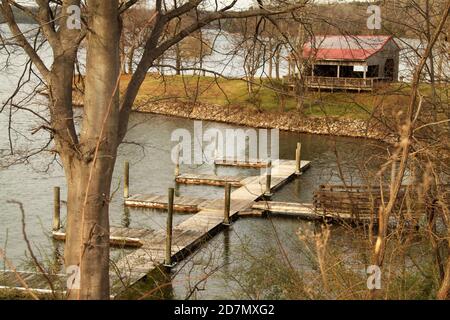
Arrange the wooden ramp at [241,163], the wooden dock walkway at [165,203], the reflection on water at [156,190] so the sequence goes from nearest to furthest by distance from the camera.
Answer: the reflection on water at [156,190] < the wooden dock walkway at [165,203] < the wooden ramp at [241,163]

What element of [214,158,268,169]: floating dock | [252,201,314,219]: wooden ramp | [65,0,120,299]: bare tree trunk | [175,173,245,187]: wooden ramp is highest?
[65,0,120,299]: bare tree trunk

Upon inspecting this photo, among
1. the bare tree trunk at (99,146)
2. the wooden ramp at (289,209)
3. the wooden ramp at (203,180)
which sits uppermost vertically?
the bare tree trunk at (99,146)

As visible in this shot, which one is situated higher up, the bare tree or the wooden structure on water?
the bare tree

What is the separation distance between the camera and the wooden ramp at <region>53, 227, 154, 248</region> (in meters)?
16.9

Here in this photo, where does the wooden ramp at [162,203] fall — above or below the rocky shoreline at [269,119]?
below

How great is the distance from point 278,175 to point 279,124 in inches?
533

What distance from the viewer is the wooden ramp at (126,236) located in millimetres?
16922

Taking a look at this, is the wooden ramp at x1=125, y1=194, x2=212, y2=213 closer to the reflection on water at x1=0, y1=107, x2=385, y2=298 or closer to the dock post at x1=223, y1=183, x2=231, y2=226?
the reflection on water at x1=0, y1=107, x2=385, y2=298

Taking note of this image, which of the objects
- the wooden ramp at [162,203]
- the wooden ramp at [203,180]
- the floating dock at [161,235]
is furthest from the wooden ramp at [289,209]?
the wooden ramp at [203,180]

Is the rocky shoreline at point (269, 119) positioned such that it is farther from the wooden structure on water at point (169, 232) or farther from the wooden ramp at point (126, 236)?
the wooden ramp at point (126, 236)

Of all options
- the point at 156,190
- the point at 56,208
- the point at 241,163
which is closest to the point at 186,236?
the point at 56,208

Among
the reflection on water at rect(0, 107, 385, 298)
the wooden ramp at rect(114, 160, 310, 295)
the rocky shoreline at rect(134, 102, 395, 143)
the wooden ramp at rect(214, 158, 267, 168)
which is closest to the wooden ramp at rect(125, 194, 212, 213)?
the reflection on water at rect(0, 107, 385, 298)
